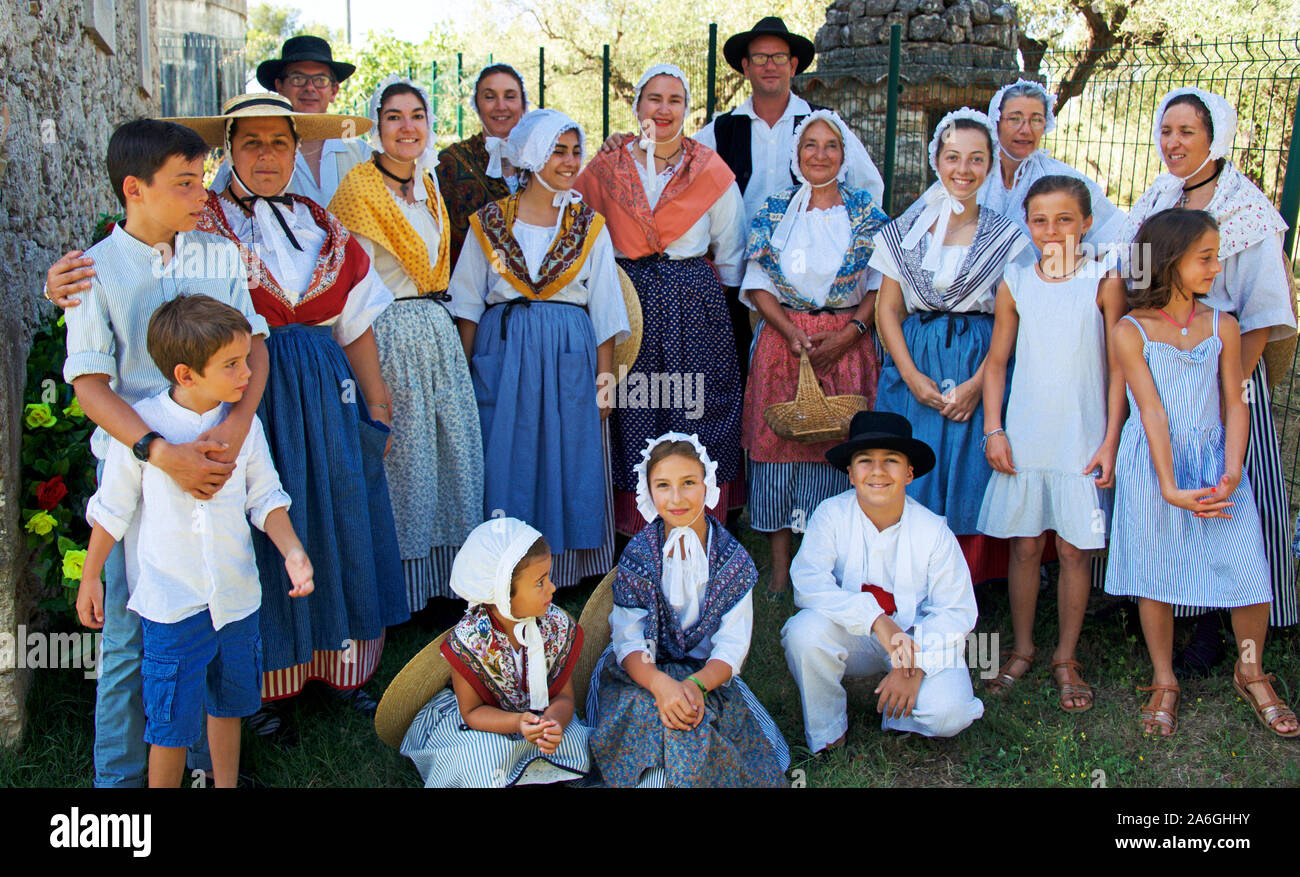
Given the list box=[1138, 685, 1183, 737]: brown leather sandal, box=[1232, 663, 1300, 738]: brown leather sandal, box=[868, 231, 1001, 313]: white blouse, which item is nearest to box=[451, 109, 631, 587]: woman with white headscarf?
box=[868, 231, 1001, 313]: white blouse

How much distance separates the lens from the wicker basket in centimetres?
411

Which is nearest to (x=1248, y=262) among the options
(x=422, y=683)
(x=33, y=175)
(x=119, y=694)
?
(x=422, y=683)

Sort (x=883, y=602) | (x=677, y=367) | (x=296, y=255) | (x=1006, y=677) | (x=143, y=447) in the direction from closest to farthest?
(x=143, y=447)
(x=296, y=255)
(x=883, y=602)
(x=1006, y=677)
(x=677, y=367)

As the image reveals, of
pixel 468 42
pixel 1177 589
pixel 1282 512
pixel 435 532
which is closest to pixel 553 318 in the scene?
pixel 435 532

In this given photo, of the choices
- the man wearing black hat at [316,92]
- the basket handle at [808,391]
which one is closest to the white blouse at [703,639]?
the basket handle at [808,391]

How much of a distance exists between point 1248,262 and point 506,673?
2856mm

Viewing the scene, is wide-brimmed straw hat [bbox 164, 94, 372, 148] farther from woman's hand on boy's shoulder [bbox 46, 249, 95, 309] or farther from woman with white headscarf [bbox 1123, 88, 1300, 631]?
woman with white headscarf [bbox 1123, 88, 1300, 631]

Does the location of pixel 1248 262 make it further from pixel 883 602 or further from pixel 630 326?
pixel 630 326

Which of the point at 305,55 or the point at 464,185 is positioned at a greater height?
the point at 305,55

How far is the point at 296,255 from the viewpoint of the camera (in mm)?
3277

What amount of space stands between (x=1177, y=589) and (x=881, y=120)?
542 cm

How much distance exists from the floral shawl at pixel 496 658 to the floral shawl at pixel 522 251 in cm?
151

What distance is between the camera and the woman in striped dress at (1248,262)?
11.6 ft

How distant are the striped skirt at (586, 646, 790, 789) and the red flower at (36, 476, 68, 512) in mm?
1773
